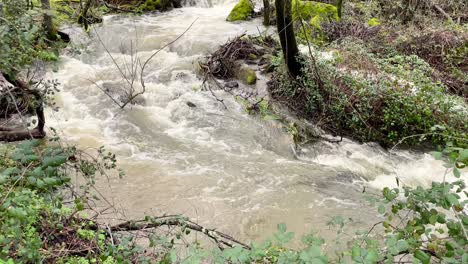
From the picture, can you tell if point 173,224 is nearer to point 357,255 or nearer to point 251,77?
point 357,255

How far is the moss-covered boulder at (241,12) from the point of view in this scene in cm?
1331

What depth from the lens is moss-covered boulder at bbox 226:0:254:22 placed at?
13312 mm

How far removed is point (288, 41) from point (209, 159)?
2775 millimetres

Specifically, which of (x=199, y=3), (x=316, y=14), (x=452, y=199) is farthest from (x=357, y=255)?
(x=199, y=3)

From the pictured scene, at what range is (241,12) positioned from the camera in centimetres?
1339

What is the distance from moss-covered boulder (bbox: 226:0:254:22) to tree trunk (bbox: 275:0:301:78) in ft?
20.9

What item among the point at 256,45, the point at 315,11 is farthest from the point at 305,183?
the point at 315,11

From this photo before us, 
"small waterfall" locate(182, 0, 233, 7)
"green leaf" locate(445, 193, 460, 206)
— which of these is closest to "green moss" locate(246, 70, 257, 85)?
"green leaf" locate(445, 193, 460, 206)

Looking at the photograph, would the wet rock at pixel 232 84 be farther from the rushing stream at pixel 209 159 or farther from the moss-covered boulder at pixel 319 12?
the moss-covered boulder at pixel 319 12

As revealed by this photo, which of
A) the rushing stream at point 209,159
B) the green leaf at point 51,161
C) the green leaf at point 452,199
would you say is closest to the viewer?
the green leaf at point 452,199

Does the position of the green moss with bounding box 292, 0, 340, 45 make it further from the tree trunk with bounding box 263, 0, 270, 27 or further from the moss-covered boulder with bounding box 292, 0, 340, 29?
the tree trunk with bounding box 263, 0, 270, 27

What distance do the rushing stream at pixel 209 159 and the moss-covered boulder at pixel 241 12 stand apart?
3.75m

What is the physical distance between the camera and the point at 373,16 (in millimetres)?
12289

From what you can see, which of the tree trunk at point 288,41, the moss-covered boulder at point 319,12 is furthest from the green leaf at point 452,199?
the moss-covered boulder at point 319,12
